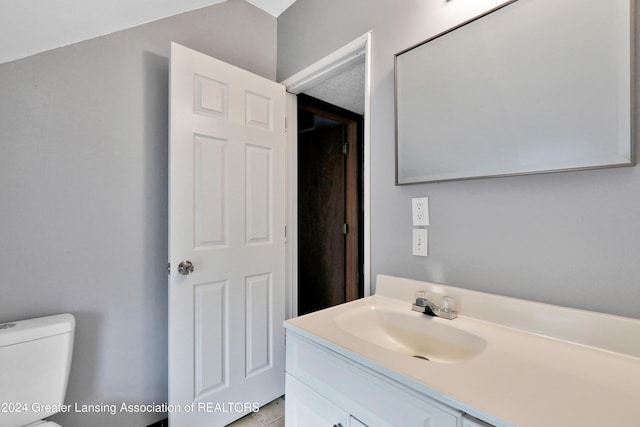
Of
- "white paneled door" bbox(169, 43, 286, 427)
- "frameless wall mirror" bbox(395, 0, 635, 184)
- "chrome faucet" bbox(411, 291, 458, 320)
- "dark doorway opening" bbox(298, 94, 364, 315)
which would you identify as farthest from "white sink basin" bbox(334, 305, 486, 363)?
"dark doorway opening" bbox(298, 94, 364, 315)

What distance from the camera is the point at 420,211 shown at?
110 centimetres

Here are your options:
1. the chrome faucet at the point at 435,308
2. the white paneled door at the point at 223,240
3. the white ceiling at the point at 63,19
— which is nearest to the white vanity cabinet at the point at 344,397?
the chrome faucet at the point at 435,308

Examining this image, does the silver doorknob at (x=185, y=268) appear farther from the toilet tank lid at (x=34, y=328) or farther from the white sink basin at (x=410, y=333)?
the white sink basin at (x=410, y=333)

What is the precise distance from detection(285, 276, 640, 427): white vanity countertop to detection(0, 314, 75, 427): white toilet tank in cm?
91

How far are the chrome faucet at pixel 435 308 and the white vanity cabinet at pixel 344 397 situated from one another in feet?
1.30

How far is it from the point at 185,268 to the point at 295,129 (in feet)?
3.70

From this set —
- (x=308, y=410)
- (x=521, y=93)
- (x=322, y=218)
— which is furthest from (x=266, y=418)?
(x=521, y=93)

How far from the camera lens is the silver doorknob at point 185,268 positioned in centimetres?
133

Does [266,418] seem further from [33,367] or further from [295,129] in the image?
[295,129]

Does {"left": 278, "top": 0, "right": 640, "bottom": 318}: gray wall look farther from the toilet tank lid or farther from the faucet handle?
the toilet tank lid

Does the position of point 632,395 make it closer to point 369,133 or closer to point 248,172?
point 369,133

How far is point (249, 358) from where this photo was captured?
158 centimetres

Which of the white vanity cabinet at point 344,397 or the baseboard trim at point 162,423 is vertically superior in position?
the white vanity cabinet at point 344,397

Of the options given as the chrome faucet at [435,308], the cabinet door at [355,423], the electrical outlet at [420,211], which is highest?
the electrical outlet at [420,211]
